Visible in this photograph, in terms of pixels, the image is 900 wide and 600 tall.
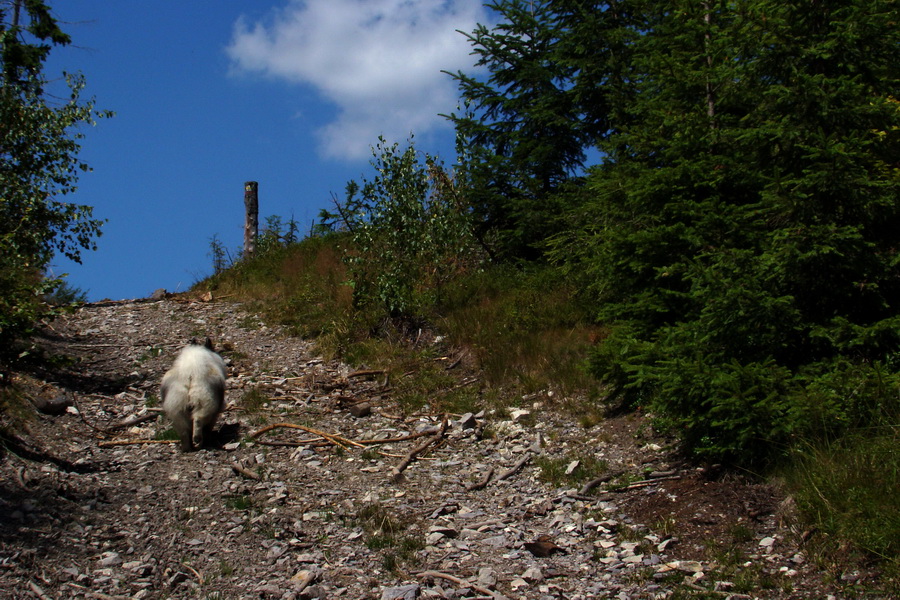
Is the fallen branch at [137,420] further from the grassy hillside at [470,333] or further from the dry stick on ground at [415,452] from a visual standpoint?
the dry stick on ground at [415,452]

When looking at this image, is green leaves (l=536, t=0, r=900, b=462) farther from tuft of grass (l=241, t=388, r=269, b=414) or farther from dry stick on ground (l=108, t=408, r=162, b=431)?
dry stick on ground (l=108, t=408, r=162, b=431)

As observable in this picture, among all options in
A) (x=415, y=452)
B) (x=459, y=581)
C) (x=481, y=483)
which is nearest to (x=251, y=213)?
(x=415, y=452)

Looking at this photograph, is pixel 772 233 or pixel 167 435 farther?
pixel 167 435

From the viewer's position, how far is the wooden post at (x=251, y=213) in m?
21.5

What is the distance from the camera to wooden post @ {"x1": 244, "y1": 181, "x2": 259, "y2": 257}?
2152 centimetres

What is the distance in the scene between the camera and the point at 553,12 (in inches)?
597

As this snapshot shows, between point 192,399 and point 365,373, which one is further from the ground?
point 365,373

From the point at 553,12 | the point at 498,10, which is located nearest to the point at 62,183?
the point at 498,10

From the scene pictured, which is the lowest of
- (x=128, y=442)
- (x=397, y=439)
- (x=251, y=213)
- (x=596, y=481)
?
(x=596, y=481)

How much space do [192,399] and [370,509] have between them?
123 inches

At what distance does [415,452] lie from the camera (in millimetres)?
8984

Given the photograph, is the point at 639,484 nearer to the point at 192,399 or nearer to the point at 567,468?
the point at 567,468

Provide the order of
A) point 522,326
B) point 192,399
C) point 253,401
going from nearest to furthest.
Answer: point 192,399 → point 253,401 → point 522,326

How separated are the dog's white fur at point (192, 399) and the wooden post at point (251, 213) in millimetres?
12748
